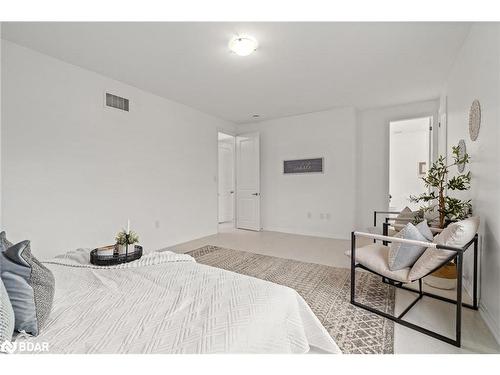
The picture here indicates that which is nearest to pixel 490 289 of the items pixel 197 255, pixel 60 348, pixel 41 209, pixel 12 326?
pixel 60 348

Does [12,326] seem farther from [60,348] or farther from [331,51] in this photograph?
[331,51]

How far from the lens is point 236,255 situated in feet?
11.9

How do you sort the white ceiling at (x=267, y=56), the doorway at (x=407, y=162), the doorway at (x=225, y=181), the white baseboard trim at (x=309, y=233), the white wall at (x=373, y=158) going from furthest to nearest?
the doorway at (x=225, y=181), the doorway at (x=407, y=162), the white baseboard trim at (x=309, y=233), the white wall at (x=373, y=158), the white ceiling at (x=267, y=56)

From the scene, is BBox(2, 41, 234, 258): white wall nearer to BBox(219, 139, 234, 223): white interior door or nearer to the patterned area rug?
the patterned area rug

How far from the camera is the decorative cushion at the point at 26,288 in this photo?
94cm

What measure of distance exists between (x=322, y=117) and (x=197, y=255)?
360cm

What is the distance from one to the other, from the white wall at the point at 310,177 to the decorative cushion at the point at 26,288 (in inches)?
179

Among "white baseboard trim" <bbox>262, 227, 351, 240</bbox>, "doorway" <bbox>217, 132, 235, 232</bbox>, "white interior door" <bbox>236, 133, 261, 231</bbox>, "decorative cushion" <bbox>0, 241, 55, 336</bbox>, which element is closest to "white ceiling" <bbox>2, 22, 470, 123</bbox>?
"white interior door" <bbox>236, 133, 261, 231</bbox>

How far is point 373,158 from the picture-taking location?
4750mm

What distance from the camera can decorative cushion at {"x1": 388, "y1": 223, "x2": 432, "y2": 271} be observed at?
6.18ft

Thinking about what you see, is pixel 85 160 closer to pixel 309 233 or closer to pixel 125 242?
pixel 125 242

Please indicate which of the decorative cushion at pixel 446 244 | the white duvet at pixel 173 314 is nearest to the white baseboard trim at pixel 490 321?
the decorative cushion at pixel 446 244

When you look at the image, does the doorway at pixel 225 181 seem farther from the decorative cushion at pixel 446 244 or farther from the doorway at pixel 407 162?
the decorative cushion at pixel 446 244

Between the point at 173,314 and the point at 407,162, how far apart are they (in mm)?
6789
